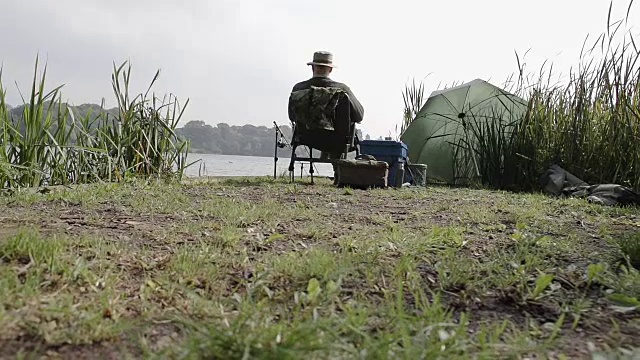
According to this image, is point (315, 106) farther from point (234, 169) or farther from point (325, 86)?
point (234, 169)

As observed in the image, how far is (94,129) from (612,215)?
4325mm

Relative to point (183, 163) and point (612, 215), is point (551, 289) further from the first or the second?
point (183, 163)

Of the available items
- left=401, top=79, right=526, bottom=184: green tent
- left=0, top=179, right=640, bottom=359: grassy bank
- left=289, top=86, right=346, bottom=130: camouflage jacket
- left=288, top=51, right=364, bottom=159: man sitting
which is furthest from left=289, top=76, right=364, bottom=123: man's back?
left=0, top=179, right=640, bottom=359: grassy bank

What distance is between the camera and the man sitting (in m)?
6.34

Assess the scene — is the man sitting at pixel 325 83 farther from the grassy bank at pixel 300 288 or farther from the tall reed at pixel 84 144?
the grassy bank at pixel 300 288

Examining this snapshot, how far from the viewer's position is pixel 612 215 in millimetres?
3316

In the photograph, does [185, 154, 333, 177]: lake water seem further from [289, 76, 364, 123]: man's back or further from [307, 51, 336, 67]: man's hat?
[307, 51, 336, 67]: man's hat

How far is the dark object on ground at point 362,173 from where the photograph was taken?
18.0 feet

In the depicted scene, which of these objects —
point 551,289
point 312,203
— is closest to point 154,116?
point 312,203

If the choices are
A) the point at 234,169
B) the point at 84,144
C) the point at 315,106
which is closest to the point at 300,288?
the point at 84,144

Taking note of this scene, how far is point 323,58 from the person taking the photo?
6.83 metres

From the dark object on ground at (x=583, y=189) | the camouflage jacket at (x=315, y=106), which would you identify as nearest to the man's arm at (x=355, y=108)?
the camouflage jacket at (x=315, y=106)

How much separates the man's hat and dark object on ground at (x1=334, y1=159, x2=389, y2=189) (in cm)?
193

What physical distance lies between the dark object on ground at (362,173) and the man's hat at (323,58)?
1927mm
